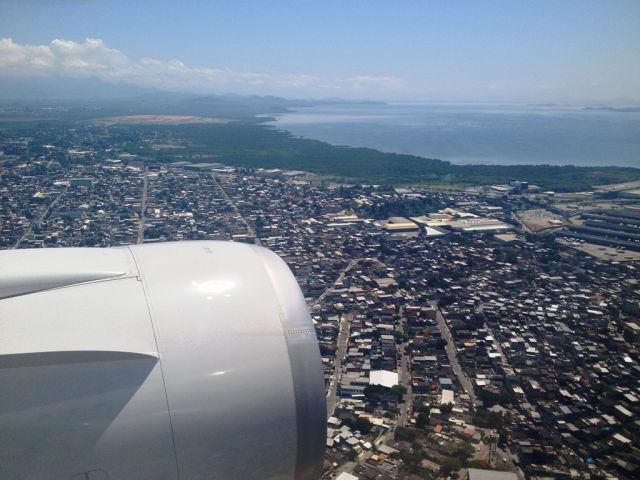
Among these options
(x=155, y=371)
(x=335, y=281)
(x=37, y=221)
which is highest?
(x=155, y=371)

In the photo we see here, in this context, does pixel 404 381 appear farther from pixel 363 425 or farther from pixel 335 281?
pixel 335 281

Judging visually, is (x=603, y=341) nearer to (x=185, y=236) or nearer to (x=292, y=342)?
(x=292, y=342)

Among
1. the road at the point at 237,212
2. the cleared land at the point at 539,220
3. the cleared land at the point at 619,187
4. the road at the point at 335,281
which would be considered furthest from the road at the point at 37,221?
the cleared land at the point at 619,187

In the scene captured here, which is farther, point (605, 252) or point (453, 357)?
point (605, 252)

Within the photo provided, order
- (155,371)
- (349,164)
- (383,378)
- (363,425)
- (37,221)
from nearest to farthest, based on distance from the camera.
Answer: (155,371) → (363,425) → (383,378) → (37,221) → (349,164)

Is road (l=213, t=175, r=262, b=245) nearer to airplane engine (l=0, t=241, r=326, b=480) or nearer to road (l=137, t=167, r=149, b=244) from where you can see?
road (l=137, t=167, r=149, b=244)

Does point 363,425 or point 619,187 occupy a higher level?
point 619,187

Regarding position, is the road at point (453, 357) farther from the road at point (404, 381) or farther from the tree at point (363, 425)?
Result: the tree at point (363, 425)

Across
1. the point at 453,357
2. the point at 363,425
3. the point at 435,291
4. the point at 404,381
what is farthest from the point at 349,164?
the point at 363,425
